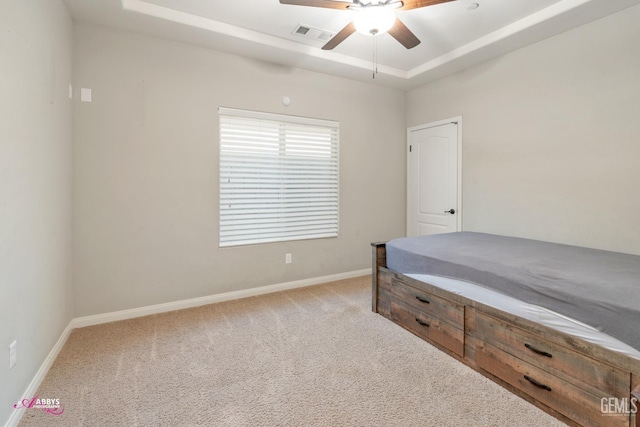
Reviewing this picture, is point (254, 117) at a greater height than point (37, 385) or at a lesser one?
greater

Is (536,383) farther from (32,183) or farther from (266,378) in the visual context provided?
(32,183)

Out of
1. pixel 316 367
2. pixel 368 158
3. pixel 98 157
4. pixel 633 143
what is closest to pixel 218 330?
pixel 316 367

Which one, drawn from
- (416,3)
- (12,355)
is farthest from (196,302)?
(416,3)

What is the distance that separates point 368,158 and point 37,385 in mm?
3981

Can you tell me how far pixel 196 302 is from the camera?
327cm

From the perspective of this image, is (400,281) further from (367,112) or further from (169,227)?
(367,112)

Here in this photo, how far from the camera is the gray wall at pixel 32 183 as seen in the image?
61.5 inches

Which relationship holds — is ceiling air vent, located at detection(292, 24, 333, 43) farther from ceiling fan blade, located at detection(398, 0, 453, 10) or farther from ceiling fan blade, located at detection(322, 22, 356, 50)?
ceiling fan blade, located at detection(398, 0, 453, 10)

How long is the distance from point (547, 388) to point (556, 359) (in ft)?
0.60

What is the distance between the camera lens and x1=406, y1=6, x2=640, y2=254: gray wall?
259 centimetres

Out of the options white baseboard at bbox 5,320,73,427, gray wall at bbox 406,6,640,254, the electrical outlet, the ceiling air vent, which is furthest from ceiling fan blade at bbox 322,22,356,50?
white baseboard at bbox 5,320,73,427

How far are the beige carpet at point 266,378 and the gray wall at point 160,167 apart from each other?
0.49 m

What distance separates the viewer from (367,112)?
437 cm

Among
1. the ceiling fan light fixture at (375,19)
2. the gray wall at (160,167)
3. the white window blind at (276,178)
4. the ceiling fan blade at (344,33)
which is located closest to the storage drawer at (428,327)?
the gray wall at (160,167)
